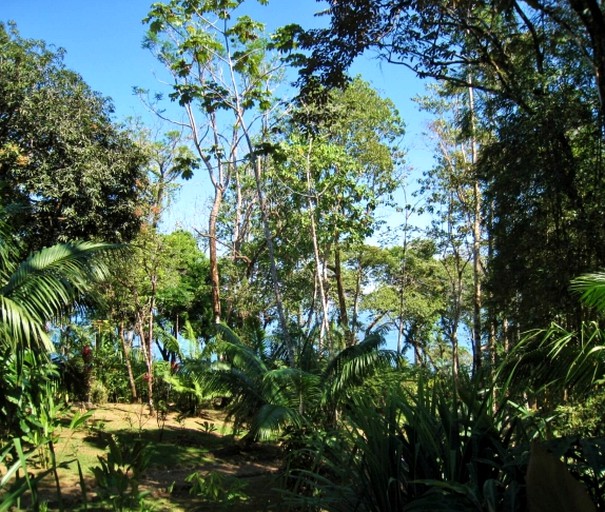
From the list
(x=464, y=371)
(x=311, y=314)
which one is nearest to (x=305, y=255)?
(x=311, y=314)

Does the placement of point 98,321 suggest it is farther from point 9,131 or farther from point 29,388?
point 29,388

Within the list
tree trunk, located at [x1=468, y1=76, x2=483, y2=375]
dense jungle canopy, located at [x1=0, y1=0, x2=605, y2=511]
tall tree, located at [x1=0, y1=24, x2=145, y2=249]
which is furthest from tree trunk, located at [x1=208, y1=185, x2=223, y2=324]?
tree trunk, located at [x1=468, y1=76, x2=483, y2=375]

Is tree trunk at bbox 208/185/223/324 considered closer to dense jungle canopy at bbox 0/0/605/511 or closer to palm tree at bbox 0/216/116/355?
dense jungle canopy at bbox 0/0/605/511

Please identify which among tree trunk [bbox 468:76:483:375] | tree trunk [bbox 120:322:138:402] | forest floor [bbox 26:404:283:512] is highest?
tree trunk [bbox 468:76:483:375]

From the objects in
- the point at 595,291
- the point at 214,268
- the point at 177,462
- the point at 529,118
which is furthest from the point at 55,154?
the point at 595,291

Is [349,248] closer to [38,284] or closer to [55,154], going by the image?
[55,154]

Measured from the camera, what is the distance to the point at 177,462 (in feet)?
32.0

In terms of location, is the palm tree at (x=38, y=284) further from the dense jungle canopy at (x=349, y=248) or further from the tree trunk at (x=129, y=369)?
the tree trunk at (x=129, y=369)

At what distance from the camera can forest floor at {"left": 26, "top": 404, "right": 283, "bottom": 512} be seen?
22.8 feet

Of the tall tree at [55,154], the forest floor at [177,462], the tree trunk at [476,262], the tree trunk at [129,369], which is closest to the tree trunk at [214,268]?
the tree trunk at [129,369]

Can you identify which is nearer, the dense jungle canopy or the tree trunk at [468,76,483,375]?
the dense jungle canopy

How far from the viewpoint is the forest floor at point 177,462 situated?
694cm

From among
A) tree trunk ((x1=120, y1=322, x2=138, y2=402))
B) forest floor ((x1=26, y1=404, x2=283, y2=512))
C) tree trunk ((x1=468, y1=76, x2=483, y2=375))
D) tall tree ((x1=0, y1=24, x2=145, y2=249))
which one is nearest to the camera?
forest floor ((x1=26, y1=404, x2=283, y2=512))

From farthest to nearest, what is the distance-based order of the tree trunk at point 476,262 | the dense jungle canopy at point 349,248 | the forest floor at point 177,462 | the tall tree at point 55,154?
the tree trunk at point 476,262 < the tall tree at point 55,154 < the forest floor at point 177,462 < the dense jungle canopy at point 349,248
